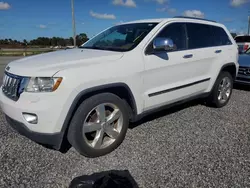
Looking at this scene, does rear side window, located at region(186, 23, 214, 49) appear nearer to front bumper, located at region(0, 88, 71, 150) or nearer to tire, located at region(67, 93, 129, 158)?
tire, located at region(67, 93, 129, 158)

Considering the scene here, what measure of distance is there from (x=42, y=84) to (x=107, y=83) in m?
0.76

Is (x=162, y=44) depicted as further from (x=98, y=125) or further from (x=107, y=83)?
(x=98, y=125)

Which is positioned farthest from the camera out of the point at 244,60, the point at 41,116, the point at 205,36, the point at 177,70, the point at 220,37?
the point at 244,60

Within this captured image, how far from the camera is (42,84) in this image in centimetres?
259

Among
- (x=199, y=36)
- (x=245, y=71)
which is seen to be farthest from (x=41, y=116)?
(x=245, y=71)

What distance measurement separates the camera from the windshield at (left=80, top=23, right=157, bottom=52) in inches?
139

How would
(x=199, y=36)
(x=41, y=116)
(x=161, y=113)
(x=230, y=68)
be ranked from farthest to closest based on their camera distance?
(x=230, y=68) < (x=161, y=113) < (x=199, y=36) < (x=41, y=116)

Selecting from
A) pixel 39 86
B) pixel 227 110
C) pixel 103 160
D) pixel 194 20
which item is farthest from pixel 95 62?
pixel 227 110

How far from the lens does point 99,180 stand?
2.54m

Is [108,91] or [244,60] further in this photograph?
[244,60]

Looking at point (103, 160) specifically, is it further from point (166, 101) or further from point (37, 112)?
point (166, 101)

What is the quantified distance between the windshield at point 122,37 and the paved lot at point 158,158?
1381 millimetres

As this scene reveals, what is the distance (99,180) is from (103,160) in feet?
1.51

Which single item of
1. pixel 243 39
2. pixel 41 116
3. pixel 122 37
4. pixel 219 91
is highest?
pixel 122 37
